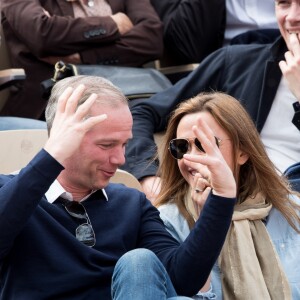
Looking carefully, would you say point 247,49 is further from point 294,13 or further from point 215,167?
point 215,167

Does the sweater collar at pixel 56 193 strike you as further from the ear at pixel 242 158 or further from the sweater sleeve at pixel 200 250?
the ear at pixel 242 158

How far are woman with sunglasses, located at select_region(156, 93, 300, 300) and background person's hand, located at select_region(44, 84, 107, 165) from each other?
1.62 feet

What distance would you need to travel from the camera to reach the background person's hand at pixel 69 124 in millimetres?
2098

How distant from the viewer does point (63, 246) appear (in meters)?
2.26

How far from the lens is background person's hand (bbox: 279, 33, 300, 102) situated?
10.9 ft

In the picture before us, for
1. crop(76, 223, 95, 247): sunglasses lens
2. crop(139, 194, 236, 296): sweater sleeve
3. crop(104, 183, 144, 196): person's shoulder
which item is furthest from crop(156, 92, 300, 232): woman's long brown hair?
crop(76, 223, 95, 247): sunglasses lens

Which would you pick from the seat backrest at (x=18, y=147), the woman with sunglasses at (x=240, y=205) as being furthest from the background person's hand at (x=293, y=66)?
the seat backrest at (x=18, y=147)

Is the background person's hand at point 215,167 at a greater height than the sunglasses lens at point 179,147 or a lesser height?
greater

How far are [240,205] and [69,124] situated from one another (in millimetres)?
822

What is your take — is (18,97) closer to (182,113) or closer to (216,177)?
(182,113)

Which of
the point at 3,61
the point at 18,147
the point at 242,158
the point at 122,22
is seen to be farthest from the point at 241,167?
the point at 3,61

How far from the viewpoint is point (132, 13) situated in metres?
4.55

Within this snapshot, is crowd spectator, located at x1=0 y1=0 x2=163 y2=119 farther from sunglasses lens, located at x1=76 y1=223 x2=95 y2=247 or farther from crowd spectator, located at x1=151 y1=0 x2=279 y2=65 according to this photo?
sunglasses lens, located at x1=76 y1=223 x2=95 y2=247

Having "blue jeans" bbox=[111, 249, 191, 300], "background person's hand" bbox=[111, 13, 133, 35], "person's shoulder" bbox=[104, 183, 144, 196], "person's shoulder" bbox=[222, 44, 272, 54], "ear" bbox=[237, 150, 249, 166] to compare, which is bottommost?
"background person's hand" bbox=[111, 13, 133, 35]
